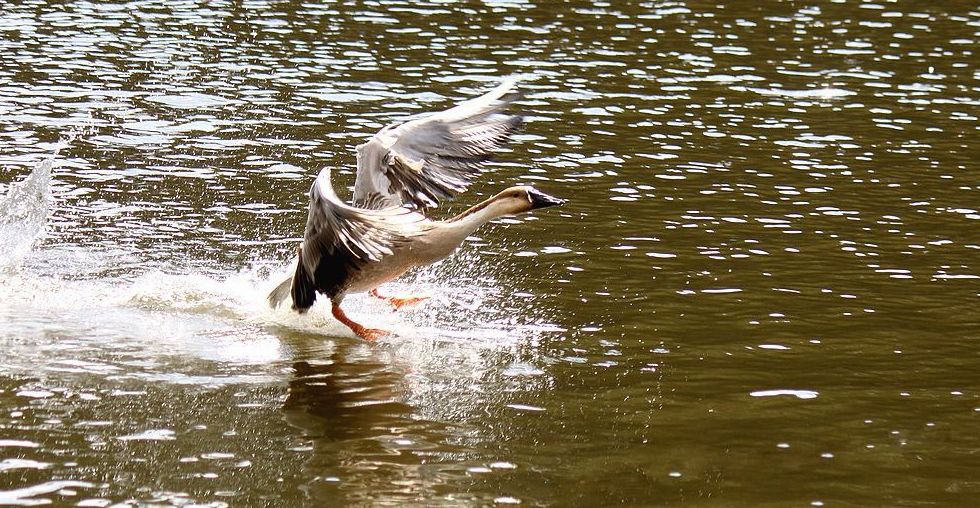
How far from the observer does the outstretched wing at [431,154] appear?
12445mm

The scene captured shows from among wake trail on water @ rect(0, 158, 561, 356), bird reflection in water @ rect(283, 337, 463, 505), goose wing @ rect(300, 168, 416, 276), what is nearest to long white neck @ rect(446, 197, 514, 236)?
goose wing @ rect(300, 168, 416, 276)

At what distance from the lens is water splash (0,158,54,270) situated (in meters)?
13.3

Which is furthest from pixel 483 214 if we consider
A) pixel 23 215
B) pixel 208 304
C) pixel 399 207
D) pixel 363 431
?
pixel 23 215

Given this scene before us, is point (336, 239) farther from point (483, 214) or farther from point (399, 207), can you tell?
point (483, 214)

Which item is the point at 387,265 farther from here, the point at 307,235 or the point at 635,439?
the point at 635,439

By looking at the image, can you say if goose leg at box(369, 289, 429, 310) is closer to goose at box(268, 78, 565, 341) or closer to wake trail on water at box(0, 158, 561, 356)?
goose at box(268, 78, 565, 341)

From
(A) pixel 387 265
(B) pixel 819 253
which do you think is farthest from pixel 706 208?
(A) pixel 387 265

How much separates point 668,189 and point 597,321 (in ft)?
16.4

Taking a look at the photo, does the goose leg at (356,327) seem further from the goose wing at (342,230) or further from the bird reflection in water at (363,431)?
the goose wing at (342,230)

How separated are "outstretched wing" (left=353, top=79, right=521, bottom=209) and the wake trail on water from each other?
103 cm

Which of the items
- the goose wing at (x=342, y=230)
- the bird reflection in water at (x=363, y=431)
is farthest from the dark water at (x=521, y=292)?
the goose wing at (x=342, y=230)

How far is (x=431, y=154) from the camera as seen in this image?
41.9 ft

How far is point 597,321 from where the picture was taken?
39.7 ft

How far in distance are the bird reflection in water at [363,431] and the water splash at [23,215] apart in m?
3.70
